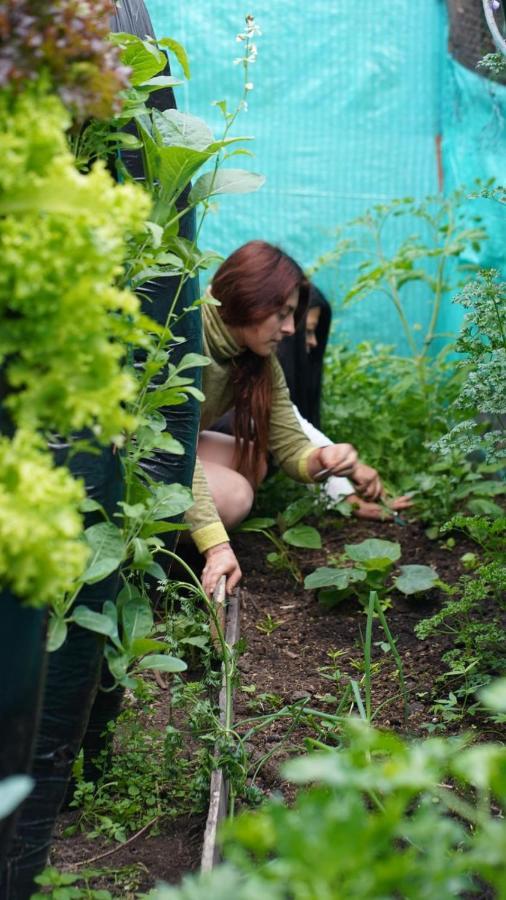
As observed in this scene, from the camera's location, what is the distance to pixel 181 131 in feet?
6.85

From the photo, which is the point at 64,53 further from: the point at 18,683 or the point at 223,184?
the point at 223,184

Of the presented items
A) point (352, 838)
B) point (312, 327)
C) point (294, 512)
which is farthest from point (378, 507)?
point (352, 838)

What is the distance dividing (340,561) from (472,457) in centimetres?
113

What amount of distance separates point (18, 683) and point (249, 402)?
2679mm

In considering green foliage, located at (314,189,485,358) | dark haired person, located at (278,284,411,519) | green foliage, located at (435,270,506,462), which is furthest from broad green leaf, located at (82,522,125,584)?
green foliage, located at (314,189,485,358)

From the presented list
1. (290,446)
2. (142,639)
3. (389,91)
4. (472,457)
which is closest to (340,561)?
(290,446)

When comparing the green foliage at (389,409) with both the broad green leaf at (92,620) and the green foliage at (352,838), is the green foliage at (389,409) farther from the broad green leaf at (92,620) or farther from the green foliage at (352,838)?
the green foliage at (352,838)

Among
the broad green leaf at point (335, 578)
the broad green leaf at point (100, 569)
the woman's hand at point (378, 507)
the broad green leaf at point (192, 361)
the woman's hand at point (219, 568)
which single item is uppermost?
the broad green leaf at point (192, 361)

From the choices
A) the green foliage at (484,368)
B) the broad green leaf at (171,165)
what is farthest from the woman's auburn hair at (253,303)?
the broad green leaf at (171,165)

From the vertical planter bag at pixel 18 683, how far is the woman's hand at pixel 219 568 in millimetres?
1758

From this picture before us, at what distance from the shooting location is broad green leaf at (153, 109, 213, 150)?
2.08m

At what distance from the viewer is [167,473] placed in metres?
2.62

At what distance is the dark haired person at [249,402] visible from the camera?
142 inches

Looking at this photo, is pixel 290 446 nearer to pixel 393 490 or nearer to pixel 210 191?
pixel 393 490
